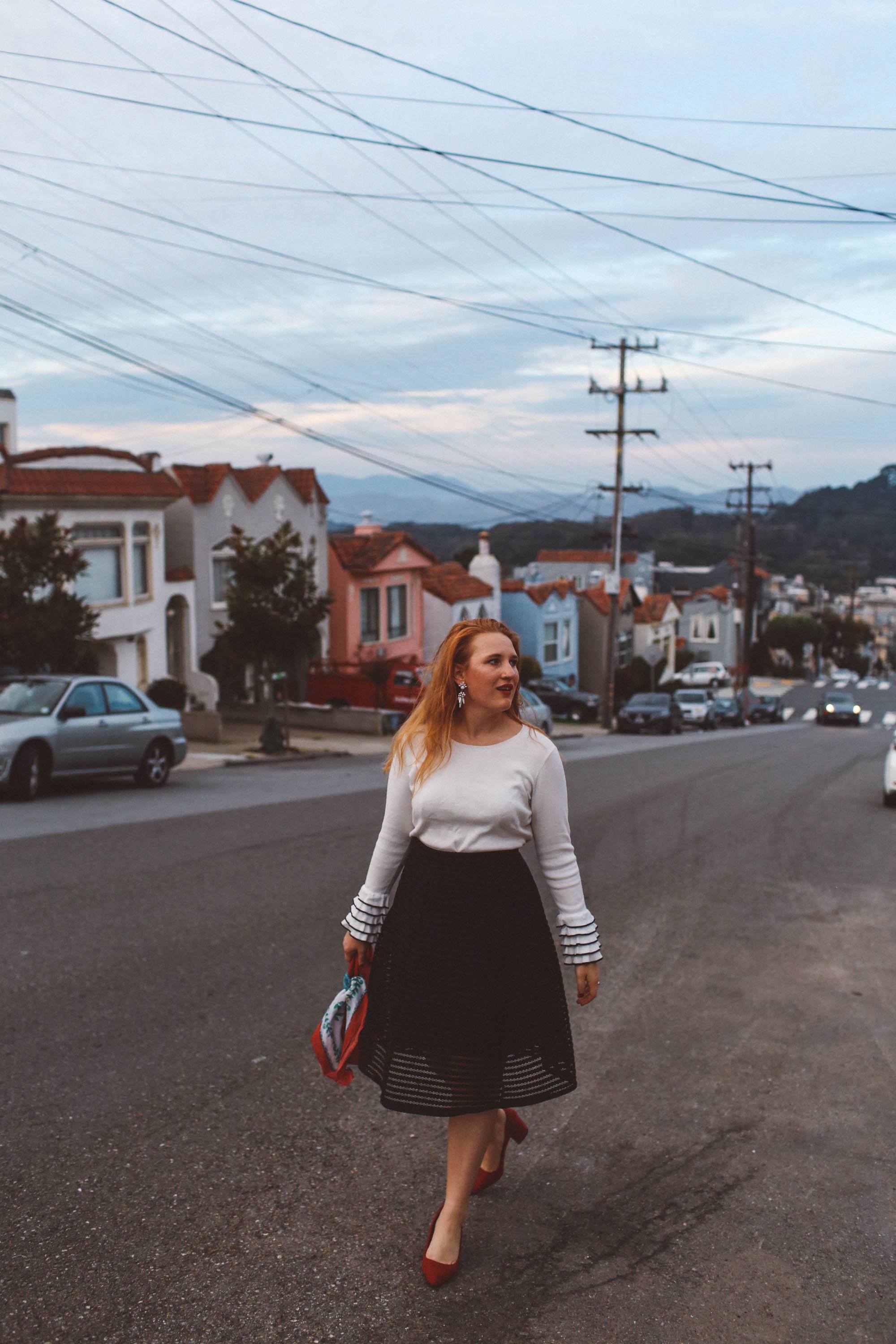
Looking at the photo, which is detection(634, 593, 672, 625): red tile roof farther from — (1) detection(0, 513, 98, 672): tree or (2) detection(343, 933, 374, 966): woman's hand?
(2) detection(343, 933, 374, 966): woman's hand

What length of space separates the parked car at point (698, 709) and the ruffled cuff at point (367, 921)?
4691 cm

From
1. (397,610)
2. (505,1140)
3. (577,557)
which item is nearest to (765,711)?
(397,610)

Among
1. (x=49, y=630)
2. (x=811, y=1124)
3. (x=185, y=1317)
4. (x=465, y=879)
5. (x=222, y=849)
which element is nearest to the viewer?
(x=185, y=1317)

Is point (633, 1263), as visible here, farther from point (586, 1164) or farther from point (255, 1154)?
point (255, 1154)

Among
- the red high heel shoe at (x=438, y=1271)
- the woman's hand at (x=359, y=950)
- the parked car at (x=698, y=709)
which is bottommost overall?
the parked car at (x=698, y=709)

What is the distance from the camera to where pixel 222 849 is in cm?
1060

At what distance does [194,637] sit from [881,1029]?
29383 millimetres

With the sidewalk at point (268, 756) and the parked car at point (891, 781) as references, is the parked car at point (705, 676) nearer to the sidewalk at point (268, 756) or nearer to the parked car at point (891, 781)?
the sidewalk at point (268, 756)

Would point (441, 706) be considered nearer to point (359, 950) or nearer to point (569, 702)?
point (359, 950)

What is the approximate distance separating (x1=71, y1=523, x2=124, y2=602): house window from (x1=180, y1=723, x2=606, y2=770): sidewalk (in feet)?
14.0

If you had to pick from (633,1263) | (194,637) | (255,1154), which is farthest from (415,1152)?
(194,637)

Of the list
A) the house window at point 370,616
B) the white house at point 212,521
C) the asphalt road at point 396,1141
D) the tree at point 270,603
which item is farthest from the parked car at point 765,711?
the asphalt road at point 396,1141

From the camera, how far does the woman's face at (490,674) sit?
371 cm

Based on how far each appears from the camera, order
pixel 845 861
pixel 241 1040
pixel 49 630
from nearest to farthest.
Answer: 1. pixel 241 1040
2. pixel 845 861
3. pixel 49 630
